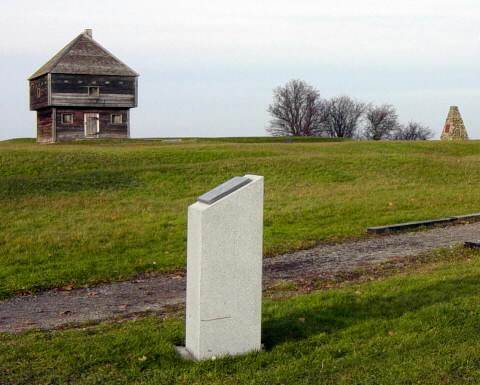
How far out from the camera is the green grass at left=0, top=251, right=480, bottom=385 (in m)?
5.76

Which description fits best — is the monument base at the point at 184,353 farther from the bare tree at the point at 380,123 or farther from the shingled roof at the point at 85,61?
the bare tree at the point at 380,123

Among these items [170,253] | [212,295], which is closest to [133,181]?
[170,253]

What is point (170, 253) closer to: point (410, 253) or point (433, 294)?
point (410, 253)

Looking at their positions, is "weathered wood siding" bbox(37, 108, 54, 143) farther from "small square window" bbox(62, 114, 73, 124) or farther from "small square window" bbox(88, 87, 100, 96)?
"small square window" bbox(88, 87, 100, 96)

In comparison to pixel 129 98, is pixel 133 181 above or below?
below

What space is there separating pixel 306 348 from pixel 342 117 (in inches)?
4598

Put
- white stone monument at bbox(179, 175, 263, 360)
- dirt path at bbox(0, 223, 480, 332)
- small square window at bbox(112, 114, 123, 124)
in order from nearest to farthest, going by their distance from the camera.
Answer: white stone monument at bbox(179, 175, 263, 360), dirt path at bbox(0, 223, 480, 332), small square window at bbox(112, 114, 123, 124)

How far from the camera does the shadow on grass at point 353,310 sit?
6988 mm

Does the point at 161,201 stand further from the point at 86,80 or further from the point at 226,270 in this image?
the point at 86,80

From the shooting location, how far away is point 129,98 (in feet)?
173

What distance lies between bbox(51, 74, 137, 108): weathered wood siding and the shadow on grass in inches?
1779

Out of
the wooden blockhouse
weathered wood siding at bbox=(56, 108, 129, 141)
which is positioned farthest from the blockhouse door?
weathered wood siding at bbox=(56, 108, 129, 141)

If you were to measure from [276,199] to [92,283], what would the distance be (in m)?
9.66

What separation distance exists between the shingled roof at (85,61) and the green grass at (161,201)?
19.4 metres
